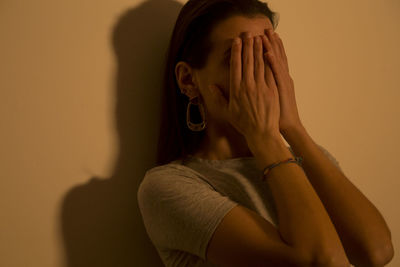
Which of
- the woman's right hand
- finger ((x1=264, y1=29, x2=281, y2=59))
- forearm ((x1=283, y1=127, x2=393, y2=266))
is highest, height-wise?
finger ((x1=264, y1=29, x2=281, y2=59))

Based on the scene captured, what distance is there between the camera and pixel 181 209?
58 cm

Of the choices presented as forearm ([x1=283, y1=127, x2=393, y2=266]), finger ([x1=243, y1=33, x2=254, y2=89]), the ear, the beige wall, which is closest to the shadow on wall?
the beige wall

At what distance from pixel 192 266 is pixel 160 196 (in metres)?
0.18

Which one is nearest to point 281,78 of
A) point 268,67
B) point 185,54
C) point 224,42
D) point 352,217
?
point 268,67

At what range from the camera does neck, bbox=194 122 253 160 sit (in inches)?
31.9

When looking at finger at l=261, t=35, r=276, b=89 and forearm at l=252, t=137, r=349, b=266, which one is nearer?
forearm at l=252, t=137, r=349, b=266

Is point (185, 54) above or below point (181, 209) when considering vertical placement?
above

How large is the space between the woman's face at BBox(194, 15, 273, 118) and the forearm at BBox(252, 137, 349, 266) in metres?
0.22

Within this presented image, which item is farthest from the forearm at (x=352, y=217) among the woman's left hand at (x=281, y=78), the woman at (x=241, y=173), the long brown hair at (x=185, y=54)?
the long brown hair at (x=185, y=54)

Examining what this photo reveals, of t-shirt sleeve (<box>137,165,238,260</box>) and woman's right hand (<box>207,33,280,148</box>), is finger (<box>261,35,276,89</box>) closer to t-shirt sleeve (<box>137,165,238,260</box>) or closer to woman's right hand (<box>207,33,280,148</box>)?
woman's right hand (<box>207,33,280,148</box>)

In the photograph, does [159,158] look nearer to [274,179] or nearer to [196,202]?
[196,202]

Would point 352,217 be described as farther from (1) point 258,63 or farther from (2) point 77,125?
(2) point 77,125

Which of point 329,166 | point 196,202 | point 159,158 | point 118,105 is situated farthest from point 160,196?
point 329,166

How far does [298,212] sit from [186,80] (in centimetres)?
48
